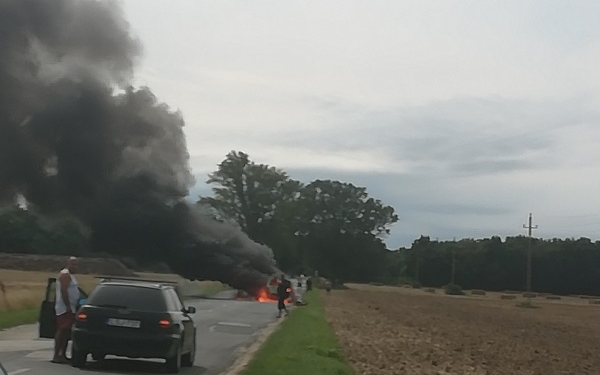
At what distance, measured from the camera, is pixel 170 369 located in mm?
15945

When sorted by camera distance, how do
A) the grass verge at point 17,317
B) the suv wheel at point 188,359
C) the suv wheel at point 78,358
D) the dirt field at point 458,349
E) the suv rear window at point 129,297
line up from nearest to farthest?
1. the suv wheel at point 78,358
2. the suv rear window at point 129,297
3. the suv wheel at point 188,359
4. the dirt field at point 458,349
5. the grass verge at point 17,317

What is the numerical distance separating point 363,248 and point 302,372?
114 metres

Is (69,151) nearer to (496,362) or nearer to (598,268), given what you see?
(496,362)

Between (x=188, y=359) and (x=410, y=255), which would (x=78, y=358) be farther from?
(x=410, y=255)

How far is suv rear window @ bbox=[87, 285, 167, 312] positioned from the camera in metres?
15.9

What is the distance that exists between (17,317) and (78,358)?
1471cm

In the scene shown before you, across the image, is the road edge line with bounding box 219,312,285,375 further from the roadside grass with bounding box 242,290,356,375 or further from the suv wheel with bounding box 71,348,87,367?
the suv wheel with bounding box 71,348,87,367

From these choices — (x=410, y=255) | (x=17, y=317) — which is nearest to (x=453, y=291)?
(x=410, y=255)

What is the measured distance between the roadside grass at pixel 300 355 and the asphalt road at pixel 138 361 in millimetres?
689

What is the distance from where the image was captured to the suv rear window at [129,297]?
1594 centimetres

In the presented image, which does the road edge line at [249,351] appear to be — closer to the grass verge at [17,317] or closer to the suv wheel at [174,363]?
the suv wheel at [174,363]

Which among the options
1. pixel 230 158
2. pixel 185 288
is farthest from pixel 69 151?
pixel 230 158

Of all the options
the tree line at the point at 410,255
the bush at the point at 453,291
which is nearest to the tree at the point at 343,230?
the tree line at the point at 410,255

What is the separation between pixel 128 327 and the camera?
15.6 m
